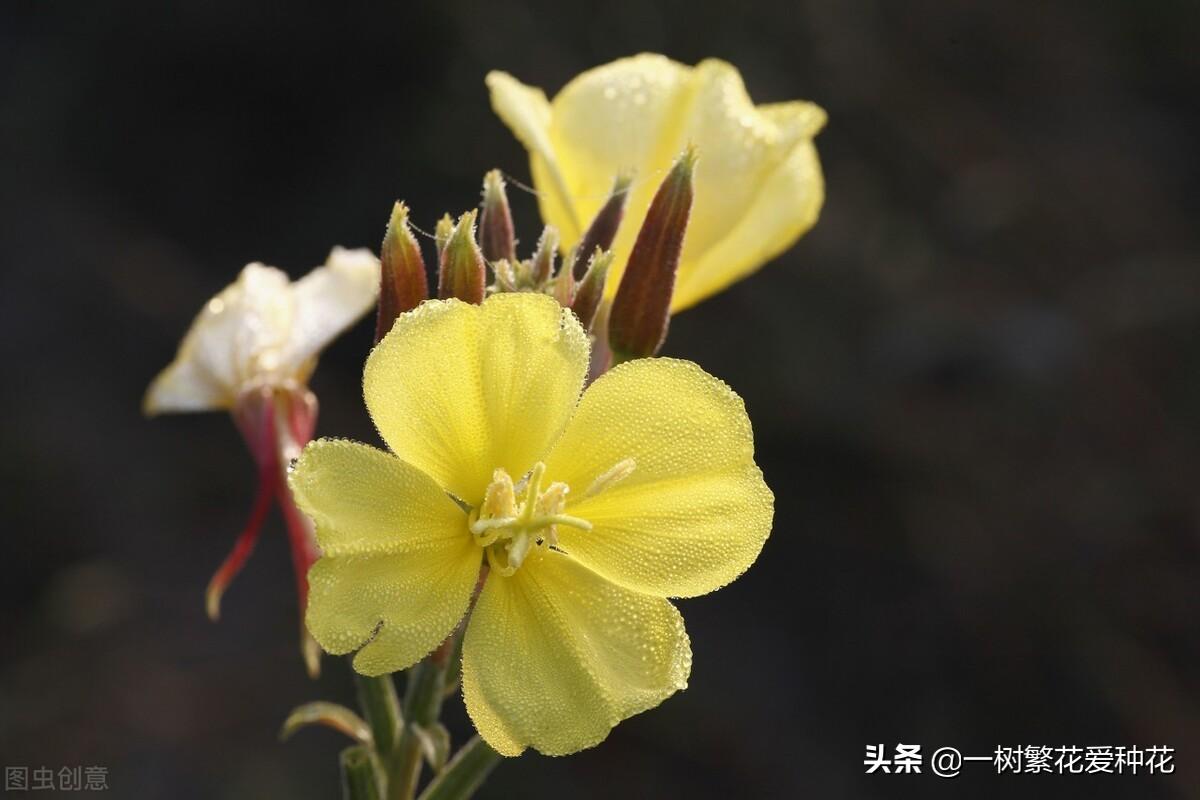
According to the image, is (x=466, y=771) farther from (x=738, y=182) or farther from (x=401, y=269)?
(x=738, y=182)

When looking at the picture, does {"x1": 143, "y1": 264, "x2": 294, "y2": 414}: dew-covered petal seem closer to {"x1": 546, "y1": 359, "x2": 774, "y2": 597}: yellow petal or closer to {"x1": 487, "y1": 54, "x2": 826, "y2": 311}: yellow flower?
{"x1": 487, "y1": 54, "x2": 826, "y2": 311}: yellow flower

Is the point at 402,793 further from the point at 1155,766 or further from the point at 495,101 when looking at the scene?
the point at 1155,766

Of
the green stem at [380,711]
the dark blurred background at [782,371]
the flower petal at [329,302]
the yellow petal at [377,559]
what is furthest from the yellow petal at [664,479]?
the dark blurred background at [782,371]

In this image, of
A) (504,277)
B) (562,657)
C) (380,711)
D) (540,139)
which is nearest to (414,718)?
(380,711)

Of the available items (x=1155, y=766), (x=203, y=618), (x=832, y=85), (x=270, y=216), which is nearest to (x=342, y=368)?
(x=270, y=216)

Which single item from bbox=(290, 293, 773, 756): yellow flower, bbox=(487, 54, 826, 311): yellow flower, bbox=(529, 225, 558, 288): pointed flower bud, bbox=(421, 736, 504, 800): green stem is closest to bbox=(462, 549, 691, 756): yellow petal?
bbox=(290, 293, 773, 756): yellow flower

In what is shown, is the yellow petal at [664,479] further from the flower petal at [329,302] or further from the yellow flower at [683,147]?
the flower petal at [329,302]
